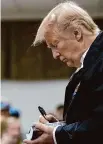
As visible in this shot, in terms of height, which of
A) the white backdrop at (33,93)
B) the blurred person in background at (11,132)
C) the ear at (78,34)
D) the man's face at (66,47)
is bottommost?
the white backdrop at (33,93)

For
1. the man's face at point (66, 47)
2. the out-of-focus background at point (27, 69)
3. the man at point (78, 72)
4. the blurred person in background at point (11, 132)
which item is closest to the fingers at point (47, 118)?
the man at point (78, 72)

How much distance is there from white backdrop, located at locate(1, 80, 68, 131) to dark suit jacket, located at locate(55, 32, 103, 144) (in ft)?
12.5

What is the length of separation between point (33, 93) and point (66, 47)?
3841 mm

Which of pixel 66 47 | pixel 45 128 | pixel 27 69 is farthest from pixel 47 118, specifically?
pixel 27 69

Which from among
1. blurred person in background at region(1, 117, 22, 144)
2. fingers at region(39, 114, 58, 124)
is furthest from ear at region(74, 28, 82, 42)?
blurred person in background at region(1, 117, 22, 144)

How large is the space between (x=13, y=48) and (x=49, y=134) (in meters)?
3.90

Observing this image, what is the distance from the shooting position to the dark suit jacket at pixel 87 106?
1194mm

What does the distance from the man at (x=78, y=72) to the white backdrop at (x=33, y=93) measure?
12.2ft

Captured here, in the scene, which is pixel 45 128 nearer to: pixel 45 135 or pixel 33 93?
pixel 45 135

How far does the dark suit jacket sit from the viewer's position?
1194mm

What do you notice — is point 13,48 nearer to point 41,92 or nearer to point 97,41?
point 41,92

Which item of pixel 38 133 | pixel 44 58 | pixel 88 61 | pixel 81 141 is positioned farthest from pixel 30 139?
pixel 44 58

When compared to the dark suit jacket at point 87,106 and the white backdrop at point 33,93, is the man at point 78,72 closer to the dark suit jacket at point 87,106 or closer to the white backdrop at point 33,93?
the dark suit jacket at point 87,106

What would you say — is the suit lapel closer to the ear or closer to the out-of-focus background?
the ear
